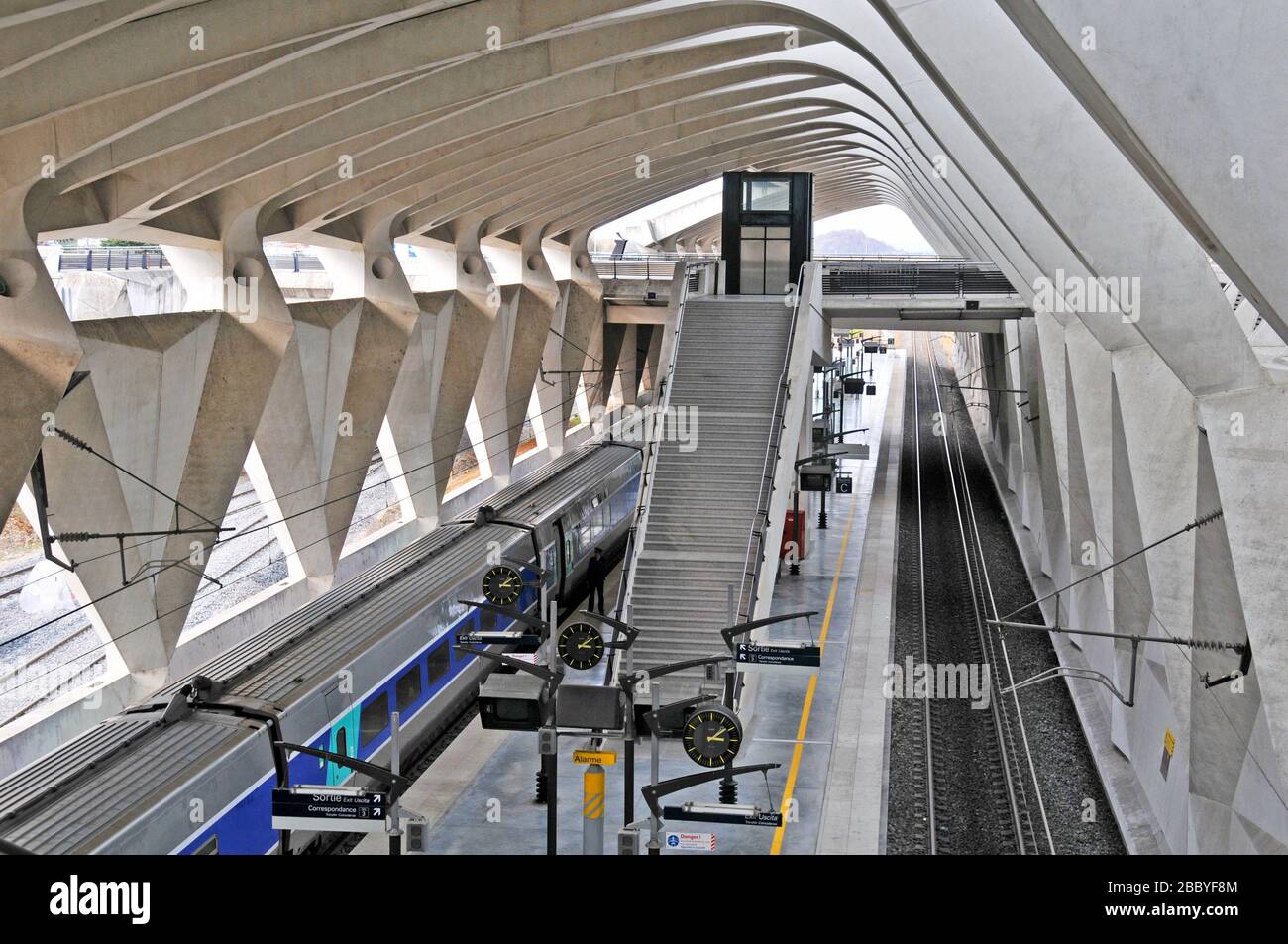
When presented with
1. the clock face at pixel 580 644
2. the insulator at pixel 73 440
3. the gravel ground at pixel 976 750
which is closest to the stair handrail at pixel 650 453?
the clock face at pixel 580 644

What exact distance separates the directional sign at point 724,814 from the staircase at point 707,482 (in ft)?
21.9

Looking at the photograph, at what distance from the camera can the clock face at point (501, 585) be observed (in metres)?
18.8

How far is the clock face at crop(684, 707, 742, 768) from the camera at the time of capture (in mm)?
12758

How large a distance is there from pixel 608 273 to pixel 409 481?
18099mm

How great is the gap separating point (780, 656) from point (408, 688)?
5.94 meters

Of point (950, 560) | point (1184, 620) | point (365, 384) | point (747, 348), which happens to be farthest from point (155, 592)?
point (950, 560)

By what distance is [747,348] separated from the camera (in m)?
27.2

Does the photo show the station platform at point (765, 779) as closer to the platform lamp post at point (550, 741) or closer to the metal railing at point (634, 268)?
the platform lamp post at point (550, 741)

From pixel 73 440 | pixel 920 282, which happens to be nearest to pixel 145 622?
pixel 73 440

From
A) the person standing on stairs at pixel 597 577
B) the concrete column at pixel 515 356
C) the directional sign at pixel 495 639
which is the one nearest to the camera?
the directional sign at pixel 495 639

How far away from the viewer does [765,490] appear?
916 inches

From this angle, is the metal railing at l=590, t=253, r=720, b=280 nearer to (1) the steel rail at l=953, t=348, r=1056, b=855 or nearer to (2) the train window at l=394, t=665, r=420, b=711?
(1) the steel rail at l=953, t=348, r=1056, b=855

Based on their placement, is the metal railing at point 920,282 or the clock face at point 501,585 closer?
the clock face at point 501,585
